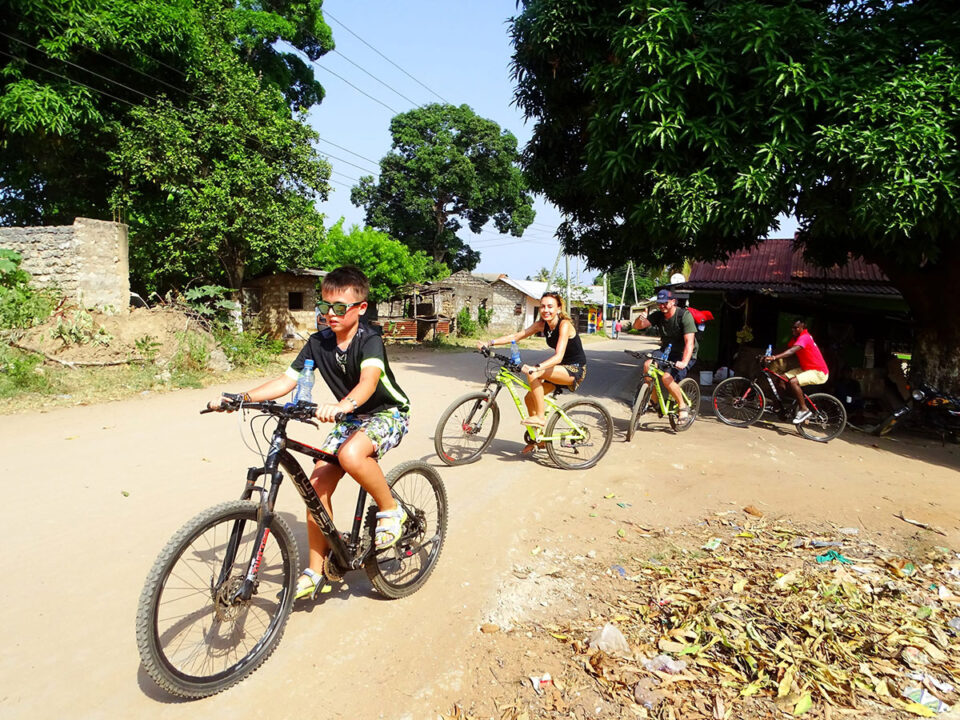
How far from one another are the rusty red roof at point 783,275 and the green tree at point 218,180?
463 inches

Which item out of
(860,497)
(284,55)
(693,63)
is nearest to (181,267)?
(284,55)

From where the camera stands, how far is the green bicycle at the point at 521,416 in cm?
586

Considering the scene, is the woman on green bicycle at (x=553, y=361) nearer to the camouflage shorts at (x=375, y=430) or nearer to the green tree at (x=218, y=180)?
the camouflage shorts at (x=375, y=430)

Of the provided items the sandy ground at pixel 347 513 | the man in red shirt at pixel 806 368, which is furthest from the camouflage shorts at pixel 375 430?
the man in red shirt at pixel 806 368

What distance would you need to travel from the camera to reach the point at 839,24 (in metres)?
7.94

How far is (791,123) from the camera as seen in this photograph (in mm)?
7480

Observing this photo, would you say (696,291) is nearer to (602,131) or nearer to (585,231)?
(585,231)

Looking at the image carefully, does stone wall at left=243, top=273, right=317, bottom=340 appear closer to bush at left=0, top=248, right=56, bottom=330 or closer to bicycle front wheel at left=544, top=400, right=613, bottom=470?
bush at left=0, top=248, right=56, bottom=330

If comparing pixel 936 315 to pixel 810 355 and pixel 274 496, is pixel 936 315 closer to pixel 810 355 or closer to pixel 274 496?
pixel 810 355

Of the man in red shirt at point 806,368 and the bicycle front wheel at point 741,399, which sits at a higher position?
the man in red shirt at point 806,368

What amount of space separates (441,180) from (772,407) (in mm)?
32840

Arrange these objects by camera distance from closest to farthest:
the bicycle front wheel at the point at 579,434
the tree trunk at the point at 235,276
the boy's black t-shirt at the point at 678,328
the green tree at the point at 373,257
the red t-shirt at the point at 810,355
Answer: the bicycle front wheel at the point at 579,434
the boy's black t-shirt at the point at 678,328
the red t-shirt at the point at 810,355
the tree trunk at the point at 235,276
the green tree at the point at 373,257

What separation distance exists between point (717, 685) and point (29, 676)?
10.4 feet

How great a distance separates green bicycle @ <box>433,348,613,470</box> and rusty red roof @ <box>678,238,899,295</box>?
979cm
